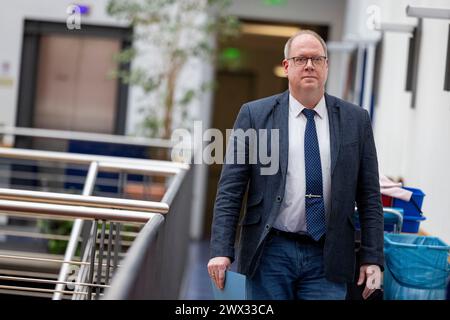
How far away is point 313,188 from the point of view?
3.02 metres

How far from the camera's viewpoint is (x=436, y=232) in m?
4.31

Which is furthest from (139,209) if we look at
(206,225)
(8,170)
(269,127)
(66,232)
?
(206,225)

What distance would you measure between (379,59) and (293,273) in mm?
4624

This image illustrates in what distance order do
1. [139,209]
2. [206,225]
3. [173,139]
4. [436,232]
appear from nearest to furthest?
1. [139,209]
2. [436,232]
3. [173,139]
4. [206,225]

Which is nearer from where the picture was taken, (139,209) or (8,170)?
(139,209)

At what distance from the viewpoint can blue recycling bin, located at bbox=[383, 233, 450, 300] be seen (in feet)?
11.6

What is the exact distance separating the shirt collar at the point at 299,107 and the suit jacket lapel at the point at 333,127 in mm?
20

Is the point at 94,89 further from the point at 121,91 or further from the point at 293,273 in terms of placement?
the point at 293,273

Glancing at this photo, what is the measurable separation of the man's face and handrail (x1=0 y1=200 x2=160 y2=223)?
70 centimetres

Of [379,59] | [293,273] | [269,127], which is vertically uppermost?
[379,59]

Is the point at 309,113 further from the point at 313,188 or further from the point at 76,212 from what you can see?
the point at 76,212

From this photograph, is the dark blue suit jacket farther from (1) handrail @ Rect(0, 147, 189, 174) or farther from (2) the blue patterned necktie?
(1) handrail @ Rect(0, 147, 189, 174)

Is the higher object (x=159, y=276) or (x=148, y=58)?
(x=148, y=58)

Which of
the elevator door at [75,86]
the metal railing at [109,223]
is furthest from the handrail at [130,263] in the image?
the elevator door at [75,86]
